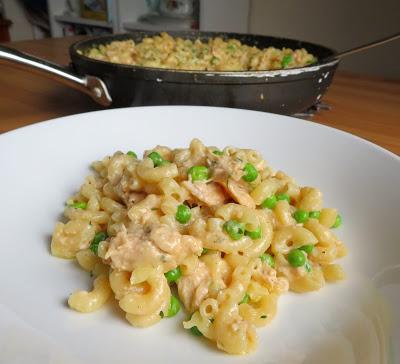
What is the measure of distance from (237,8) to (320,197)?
3.07m

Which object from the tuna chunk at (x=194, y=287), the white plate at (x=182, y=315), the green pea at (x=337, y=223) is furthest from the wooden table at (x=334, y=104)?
the tuna chunk at (x=194, y=287)

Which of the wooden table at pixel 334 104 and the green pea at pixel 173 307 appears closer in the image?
the green pea at pixel 173 307

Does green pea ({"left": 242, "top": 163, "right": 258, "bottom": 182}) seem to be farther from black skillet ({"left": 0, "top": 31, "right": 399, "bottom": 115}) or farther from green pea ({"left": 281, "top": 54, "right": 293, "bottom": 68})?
green pea ({"left": 281, "top": 54, "right": 293, "bottom": 68})

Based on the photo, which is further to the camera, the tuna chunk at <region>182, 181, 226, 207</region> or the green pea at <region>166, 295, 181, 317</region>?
the tuna chunk at <region>182, 181, 226, 207</region>

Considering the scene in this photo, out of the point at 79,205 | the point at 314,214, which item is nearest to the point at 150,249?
the point at 79,205

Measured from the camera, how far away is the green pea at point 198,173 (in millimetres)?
1009

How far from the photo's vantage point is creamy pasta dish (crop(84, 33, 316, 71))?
1.80 metres

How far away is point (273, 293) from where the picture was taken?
86 centimetres

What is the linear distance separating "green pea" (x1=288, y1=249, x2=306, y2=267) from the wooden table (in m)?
0.69

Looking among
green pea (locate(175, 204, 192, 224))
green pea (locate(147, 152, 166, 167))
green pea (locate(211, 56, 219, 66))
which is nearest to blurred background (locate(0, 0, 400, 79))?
green pea (locate(211, 56, 219, 66))

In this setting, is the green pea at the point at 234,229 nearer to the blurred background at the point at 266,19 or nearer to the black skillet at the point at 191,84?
the black skillet at the point at 191,84

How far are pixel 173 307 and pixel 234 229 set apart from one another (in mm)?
192

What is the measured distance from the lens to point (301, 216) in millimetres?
1030

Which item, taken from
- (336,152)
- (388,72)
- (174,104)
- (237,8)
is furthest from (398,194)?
(237,8)
